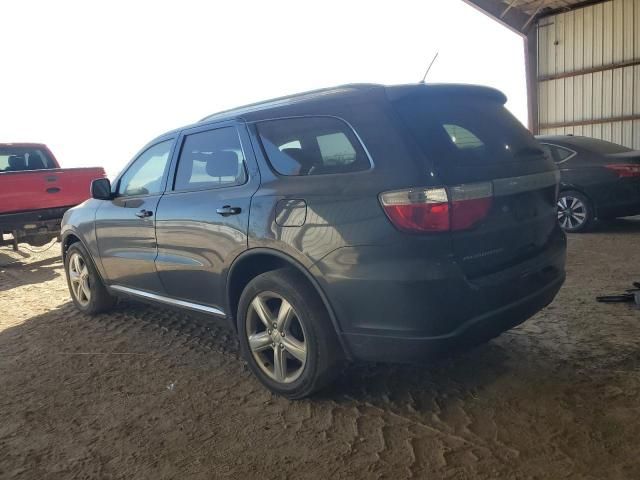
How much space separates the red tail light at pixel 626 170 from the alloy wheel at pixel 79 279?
22.8ft

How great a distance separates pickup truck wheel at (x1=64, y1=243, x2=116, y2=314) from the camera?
16.0 feet

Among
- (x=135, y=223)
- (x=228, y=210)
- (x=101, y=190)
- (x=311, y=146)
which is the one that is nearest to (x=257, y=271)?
(x=228, y=210)

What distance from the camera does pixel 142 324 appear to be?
4660mm

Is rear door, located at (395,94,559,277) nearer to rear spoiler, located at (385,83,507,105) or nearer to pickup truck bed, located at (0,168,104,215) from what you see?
rear spoiler, located at (385,83,507,105)

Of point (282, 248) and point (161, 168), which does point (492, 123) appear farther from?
point (161, 168)

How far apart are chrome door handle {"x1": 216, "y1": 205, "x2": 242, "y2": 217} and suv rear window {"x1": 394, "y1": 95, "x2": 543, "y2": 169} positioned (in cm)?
110

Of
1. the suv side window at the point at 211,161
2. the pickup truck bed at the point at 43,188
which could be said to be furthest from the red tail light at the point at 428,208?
the pickup truck bed at the point at 43,188

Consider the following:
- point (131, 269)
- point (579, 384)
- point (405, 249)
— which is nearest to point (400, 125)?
point (405, 249)

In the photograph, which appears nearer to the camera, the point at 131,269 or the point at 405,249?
the point at 405,249

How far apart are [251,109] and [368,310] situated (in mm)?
1629

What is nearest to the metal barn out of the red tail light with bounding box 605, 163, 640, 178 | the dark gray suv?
the red tail light with bounding box 605, 163, 640, 178

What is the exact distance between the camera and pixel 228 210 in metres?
3.14

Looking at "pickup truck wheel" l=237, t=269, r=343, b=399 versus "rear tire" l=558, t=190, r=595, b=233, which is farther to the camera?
"rear tire" l=558, t=190, r=595, b=233

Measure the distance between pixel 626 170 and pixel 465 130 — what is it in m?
5.69
